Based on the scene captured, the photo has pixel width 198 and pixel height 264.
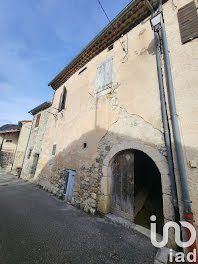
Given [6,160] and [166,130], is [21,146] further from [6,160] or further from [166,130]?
[166,130]

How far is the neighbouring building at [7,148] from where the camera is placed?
39.2ft

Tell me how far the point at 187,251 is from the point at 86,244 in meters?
1.85

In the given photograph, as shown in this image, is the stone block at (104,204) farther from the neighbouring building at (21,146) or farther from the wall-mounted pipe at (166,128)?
the neighbouring building at (21,146)

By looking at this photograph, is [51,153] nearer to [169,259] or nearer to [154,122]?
[154,122]

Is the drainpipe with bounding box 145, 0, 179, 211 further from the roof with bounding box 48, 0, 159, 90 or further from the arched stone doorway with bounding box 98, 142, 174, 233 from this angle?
the roof with bounding box 48, 0, 159, 90

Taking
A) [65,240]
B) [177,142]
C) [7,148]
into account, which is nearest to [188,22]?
[177,142]

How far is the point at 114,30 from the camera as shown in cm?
480

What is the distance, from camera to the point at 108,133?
4.00 metres

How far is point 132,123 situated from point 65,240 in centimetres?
328

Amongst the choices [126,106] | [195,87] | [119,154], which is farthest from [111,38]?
[119,154]

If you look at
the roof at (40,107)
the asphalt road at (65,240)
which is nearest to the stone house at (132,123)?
the asphalt road at (65,240)

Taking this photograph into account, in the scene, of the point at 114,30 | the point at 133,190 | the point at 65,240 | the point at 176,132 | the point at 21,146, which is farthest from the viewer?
the point at 21,146

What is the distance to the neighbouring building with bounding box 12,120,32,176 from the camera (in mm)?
10716

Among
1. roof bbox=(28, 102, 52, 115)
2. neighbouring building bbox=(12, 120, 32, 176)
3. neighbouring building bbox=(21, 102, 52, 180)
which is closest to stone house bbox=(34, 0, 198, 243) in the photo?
neighbouring building bbox=(21, 102, 52, 180)
